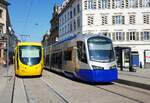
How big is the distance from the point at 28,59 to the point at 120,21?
4419 cm

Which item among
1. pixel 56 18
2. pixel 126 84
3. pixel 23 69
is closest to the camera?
pixel 126 84

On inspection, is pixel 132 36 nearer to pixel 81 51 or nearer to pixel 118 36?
pixel 118 36

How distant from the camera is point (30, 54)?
94.0 ft

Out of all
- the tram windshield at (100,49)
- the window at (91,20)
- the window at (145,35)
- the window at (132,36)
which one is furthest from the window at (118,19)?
the tram windshield at (100,49)

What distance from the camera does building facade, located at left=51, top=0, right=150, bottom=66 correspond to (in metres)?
69.1

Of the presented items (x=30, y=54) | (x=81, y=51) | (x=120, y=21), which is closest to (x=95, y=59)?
(x=81, y=51)

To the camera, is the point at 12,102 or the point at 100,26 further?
the point at 100,26

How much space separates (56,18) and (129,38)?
41.0 meters

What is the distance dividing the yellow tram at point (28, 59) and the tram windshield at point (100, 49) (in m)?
8.01

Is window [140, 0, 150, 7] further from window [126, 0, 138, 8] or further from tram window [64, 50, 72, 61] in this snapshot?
tram window [64, 50, 72, 61]

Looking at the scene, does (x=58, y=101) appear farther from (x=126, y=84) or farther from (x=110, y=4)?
(x=110, y=4)

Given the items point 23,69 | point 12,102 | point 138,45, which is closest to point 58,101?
point 12,102

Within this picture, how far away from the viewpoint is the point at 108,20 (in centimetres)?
7069

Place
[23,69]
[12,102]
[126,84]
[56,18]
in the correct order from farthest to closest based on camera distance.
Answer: [56,18], [23,69], [126,84], [12,102]
